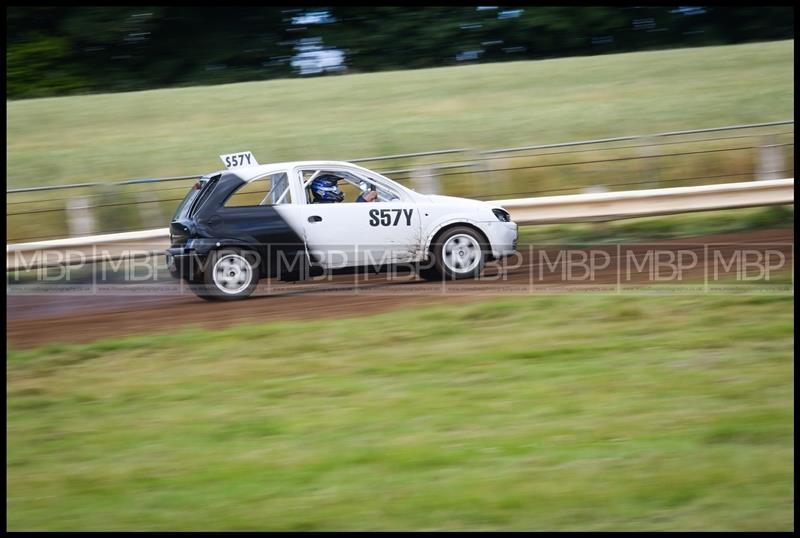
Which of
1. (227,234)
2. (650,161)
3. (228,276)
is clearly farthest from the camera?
(650,161)

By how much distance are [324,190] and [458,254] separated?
1731 millimetres

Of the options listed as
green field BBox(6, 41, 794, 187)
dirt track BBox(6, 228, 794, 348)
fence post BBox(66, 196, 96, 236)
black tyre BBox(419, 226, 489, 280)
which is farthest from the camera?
green field BBox(6, 41, 794, 187)

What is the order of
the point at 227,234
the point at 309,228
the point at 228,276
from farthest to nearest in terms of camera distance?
1. the point at 228,276
2. the point at 309,228
3. the point at 227,234

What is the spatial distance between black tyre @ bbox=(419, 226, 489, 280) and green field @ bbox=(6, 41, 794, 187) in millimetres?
7510

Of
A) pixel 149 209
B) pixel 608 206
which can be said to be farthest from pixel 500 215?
pixel 149 209

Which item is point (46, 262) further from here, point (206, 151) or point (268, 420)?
point (268, 420)

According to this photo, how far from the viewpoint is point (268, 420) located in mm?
6664

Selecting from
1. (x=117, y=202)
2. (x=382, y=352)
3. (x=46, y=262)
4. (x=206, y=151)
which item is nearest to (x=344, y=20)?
(x=206, y=151)

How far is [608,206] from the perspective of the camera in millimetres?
13703

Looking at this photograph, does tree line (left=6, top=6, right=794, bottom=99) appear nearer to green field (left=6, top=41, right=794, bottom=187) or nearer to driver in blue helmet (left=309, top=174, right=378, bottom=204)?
green field (left=6, top=41, right=794, bottom=187)

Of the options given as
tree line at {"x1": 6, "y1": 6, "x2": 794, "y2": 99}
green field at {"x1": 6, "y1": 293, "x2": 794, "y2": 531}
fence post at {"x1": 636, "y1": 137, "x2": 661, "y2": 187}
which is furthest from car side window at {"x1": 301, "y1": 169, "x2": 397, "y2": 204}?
tree line at {"x1": 6, "y1": 6, "x2": 794, "y2": 99}

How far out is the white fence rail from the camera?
13.6 m

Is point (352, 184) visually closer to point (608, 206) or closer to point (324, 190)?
point (324, 190)

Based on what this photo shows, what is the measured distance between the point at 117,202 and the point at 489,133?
24.7 feet
